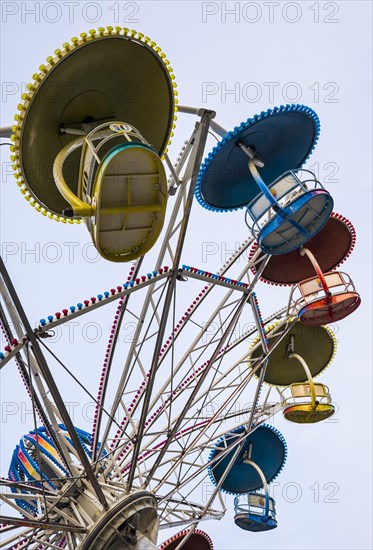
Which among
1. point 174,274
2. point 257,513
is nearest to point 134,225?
point 174,274

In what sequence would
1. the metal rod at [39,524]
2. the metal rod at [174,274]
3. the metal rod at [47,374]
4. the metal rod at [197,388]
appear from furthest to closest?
the metal rod at [197,388] < the metal rod at [174,274] < the metal rod at [39,524] < the metal rod at [47,374]

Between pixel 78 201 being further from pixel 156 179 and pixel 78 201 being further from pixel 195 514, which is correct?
pixel 195 514

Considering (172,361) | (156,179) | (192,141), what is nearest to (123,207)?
(156,179)

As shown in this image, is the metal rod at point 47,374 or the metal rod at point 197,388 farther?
the metal rod at point 197,388

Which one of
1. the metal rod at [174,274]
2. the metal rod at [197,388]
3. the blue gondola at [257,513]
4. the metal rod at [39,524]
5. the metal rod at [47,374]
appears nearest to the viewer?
the metal rod at [47,374]

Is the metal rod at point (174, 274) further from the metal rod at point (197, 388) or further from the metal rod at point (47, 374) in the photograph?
the metal rod at point (197, 388)

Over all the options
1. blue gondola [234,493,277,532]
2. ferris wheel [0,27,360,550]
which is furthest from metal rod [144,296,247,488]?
blue gondola [234,493,277,532]

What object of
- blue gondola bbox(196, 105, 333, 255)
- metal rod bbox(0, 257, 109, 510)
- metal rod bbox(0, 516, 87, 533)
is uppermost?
blue gondola bbox(196, 105, 333, 255)

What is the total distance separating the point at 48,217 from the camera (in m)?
16.6

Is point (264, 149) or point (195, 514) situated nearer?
point (264, 149)

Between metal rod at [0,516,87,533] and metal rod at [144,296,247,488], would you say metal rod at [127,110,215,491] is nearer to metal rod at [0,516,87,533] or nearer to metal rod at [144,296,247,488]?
metal rod at [144,296,247,488]

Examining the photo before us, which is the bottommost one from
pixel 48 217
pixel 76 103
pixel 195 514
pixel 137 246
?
pixel 195 514

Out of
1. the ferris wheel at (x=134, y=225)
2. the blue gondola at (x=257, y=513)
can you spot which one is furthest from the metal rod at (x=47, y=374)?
the blue gondola at (x=257, y=513)

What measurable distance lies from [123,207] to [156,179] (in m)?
0.86
